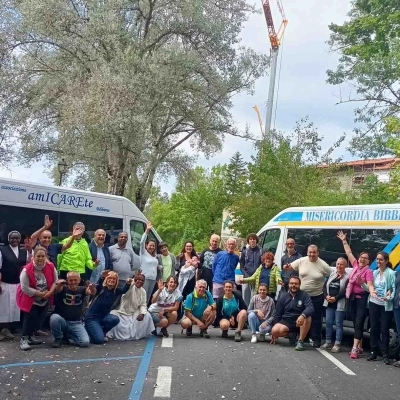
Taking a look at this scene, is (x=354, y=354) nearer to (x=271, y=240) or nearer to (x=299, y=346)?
(x=299, y=346)

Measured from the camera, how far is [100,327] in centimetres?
989

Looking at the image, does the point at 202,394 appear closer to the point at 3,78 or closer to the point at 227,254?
the point at 227,254

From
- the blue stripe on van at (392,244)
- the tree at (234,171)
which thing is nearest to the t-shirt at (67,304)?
the blue stripe on van at (392,244)

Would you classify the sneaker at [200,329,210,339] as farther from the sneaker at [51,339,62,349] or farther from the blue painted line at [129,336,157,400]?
the sneaker at [51,339,62,349]

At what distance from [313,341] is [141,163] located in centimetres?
1389

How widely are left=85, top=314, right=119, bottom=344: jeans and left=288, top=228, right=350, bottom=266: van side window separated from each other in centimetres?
434

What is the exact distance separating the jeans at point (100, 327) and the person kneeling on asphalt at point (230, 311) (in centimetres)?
202

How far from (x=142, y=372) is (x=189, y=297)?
10.8 feet

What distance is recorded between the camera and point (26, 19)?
70.4 feet

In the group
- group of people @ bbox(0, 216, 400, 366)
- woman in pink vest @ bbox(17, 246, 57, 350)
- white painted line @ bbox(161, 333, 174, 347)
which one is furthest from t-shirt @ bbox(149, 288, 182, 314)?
woman in pink vest @ bbox(17, 246, 57, 350)

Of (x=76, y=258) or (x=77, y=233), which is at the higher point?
(x=77, y=233)

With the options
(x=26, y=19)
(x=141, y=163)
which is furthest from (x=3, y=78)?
(x=141, y=163)

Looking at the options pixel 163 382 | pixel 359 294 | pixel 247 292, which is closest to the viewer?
pixel 163 382

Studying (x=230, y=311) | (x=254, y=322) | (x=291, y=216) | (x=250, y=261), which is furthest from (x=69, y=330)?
(x=291, y=216)
